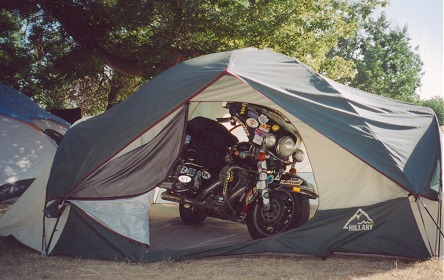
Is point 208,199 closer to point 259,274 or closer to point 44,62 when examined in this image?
point 259,274

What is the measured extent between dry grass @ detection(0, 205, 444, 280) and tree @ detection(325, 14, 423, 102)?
31918 mm

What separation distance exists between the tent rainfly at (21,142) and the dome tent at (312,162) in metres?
3.76

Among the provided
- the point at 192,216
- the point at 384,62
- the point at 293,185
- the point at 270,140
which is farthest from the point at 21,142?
the point at 384,62

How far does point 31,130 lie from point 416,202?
7.05m

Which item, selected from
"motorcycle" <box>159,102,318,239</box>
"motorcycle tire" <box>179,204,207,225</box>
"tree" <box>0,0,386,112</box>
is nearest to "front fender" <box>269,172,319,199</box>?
"motorcycle" <box>159,102,318,239</box>

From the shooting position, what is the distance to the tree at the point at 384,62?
34.8m

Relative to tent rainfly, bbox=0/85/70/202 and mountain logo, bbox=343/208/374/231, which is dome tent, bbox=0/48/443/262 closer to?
mountain logo, bbox=343/208/374/231

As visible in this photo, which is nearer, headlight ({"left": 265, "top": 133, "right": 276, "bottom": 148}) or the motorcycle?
the motorcycle

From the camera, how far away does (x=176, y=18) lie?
32.0 feet

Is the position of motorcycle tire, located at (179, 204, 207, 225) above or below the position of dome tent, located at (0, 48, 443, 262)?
below

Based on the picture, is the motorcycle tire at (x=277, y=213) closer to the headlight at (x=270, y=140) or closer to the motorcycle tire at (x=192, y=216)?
the headlight at (x=270, y=140)

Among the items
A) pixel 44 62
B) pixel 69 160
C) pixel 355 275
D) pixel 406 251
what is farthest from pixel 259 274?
pixel 44 62

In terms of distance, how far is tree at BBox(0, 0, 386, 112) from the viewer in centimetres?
970

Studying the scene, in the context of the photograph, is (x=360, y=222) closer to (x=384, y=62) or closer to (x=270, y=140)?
(x=270, y=140)
